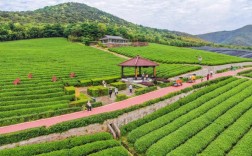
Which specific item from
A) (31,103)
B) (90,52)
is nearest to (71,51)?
(90,52)

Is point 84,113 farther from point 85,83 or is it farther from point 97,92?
point 85,83

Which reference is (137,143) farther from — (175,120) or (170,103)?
(170,103)

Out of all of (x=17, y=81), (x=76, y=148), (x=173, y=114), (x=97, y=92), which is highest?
(x=17, y=81)

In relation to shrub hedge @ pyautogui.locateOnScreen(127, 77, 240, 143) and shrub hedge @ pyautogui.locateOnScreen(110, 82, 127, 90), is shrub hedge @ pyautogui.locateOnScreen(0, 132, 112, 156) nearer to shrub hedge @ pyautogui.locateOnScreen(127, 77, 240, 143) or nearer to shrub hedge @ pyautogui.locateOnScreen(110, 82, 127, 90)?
shrub hedge @ pyautogui.locateOnScreen(127, 77, 240, 143)

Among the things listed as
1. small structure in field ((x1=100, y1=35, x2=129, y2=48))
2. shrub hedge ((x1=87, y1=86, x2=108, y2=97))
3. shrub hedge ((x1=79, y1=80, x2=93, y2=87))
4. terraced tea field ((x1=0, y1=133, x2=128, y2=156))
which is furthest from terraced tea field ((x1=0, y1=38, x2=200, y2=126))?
small structure in field ((x1=100, y1=35, x2=129, y2=48))

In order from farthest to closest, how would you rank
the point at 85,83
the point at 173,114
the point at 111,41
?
the point at 111,41 → the point at 85,83 → the point at 173,114

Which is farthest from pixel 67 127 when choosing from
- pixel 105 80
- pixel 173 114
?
pixel 105 80
